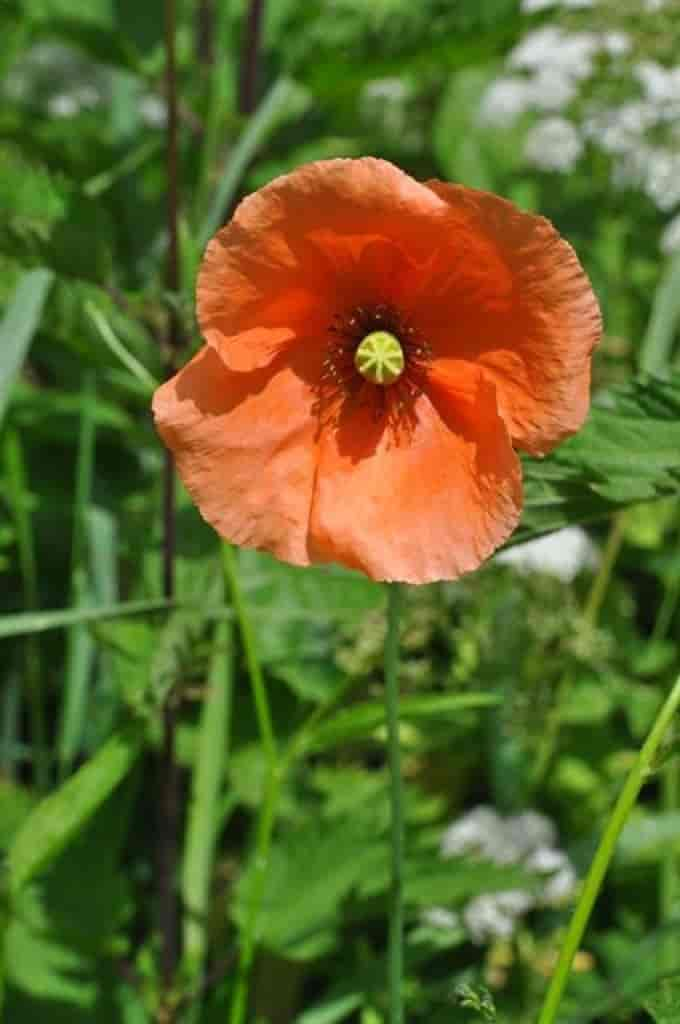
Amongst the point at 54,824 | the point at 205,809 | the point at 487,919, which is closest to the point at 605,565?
the point at 487,919

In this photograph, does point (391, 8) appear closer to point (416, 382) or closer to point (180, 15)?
point (180, 15)

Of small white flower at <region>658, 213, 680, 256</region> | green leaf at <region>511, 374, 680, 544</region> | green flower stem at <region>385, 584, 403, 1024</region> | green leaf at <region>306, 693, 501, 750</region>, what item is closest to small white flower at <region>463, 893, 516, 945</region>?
green leaf at <region>306, 693, 501, 750</region>

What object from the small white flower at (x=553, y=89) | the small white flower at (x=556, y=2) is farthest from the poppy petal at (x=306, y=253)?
the small white flower at (x=553, y=89)

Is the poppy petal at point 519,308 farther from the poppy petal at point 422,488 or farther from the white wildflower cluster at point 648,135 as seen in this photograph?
the white wildflower cluster at point 648,135

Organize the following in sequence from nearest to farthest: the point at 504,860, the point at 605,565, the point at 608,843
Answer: the point at 608,843 → the point at 504,860 → the point at 605,565

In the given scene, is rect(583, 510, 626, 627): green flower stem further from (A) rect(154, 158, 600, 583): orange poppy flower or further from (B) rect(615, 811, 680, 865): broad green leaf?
(A) rect(154, 158, 600, 583): orange poppy flower

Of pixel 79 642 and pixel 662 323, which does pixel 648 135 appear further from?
pixel 79 642
